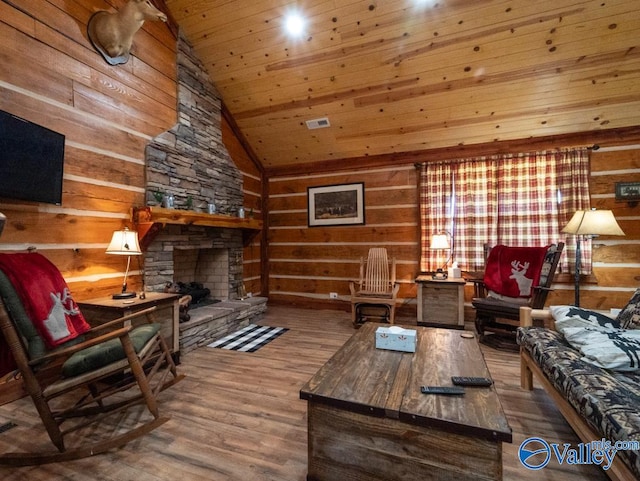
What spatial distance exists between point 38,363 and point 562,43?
15.8ft

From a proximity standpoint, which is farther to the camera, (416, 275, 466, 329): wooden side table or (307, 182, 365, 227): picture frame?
(307, 182, 365, 227): picture frame

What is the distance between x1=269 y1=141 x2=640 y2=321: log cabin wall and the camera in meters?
3.59

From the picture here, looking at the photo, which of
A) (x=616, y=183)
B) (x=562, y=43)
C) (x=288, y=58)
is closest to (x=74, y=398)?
(x=288, y=58)

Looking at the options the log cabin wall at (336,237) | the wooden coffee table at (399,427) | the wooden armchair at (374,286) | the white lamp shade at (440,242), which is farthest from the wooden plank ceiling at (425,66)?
the wooden coffee table at (399,427)

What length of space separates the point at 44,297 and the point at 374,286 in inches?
Answer: 136

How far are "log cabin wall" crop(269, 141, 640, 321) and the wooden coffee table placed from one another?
10.3ft

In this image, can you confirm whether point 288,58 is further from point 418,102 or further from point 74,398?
point 74,398

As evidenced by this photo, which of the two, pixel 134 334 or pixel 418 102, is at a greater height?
pixel 418 102

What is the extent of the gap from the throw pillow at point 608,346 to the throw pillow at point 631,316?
0.09 m

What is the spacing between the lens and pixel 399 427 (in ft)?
3.91

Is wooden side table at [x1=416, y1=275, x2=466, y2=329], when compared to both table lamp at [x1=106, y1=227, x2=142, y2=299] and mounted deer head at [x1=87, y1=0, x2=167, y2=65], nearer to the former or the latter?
table lamp at [x1=106, y1=227, x2=142, y2=299]

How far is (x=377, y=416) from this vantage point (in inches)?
47.7

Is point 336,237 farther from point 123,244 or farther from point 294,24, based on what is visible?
point 123,244

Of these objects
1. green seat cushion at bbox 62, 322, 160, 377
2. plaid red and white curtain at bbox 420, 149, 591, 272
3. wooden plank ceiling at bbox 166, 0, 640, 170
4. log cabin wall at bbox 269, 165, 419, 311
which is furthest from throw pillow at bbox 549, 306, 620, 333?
green seat cushion at bbox 62, 322, 160, 377
